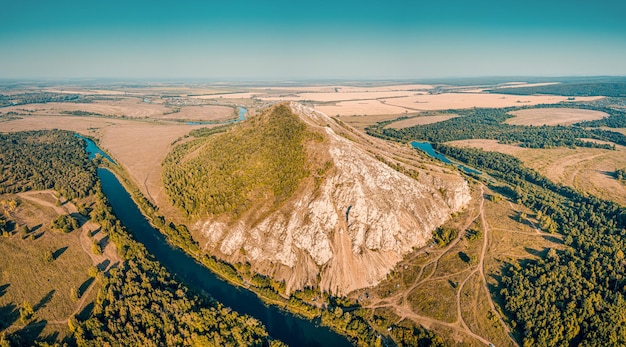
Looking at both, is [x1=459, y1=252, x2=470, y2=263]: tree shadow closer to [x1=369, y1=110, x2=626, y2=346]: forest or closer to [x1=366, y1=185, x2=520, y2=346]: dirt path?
[x1=366, y1=185, x2=520, y2=346]: dirt path

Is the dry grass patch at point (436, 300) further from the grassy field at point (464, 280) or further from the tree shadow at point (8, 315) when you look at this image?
the tree shadow at point (8, 315)

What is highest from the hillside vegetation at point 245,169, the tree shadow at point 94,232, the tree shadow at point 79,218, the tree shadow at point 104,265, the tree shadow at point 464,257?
the hillside vegetation at point 245,169

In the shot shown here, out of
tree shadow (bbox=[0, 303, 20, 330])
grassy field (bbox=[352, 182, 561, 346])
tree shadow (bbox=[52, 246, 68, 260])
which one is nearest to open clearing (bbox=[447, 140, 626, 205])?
grassy field (bbox=[352, 182, 561, 346])

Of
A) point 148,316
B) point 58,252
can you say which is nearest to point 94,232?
point 58,252

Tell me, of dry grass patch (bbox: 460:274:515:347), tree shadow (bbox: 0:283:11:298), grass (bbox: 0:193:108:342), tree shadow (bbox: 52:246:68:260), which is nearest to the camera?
grass (bbox: 0:193:108:342)

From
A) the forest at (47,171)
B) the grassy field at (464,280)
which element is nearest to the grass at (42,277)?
the forest at (47,171)

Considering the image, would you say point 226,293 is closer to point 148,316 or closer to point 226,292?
point 226,292
